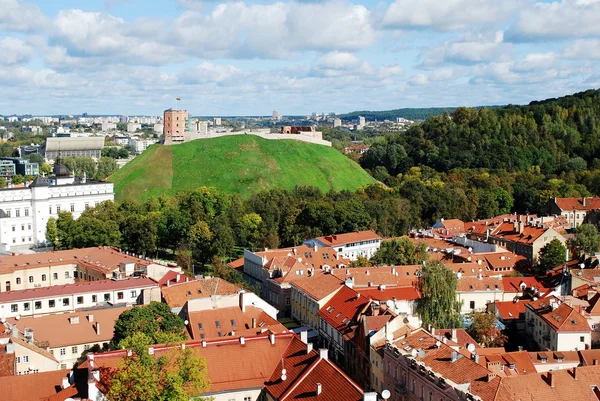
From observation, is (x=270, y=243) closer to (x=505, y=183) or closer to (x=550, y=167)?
(x=505, y=183)

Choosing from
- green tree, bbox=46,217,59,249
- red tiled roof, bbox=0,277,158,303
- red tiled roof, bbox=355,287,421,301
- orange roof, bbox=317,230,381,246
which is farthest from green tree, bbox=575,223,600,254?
green tree, bbox=46,217,59,249

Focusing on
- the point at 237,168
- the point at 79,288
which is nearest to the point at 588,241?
the point at 79,288

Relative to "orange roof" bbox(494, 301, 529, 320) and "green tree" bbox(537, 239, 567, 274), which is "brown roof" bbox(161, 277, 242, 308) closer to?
"orange roof" bbox(494, 301, 529, 320)

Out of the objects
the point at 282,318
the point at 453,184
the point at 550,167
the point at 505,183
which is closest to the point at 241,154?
the point at 453,184

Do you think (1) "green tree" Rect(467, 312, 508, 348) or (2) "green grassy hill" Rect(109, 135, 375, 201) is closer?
(1) "green tree" Rect(467, 312, 508, 348)

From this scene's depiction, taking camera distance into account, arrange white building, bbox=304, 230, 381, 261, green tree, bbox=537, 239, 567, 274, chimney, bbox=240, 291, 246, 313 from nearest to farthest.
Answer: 1. chimney, bbox=240, 291, 246, 313
2. green tree, bbox=537, 239, 567, 274
3. white building, bbox=304, 230, 381, 261

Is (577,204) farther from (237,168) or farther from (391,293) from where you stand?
(391,293)
